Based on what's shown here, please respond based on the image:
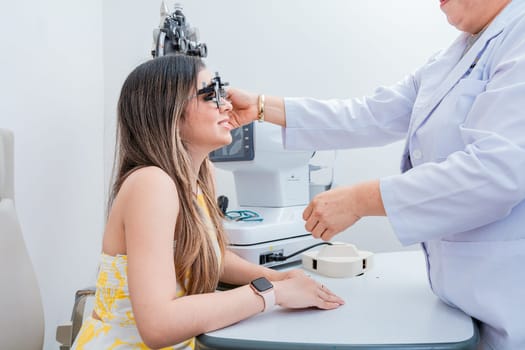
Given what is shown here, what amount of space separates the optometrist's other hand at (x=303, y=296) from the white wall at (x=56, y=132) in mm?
951

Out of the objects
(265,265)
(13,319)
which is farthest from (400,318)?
(13,319)

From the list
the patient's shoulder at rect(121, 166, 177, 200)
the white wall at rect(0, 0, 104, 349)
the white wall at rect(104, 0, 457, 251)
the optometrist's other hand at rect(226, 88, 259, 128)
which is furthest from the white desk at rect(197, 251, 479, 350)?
the white wall at rect(104, 0, 457, 251)

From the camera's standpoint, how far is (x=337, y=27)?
1973 mm

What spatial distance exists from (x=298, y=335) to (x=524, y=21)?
0.67 meters

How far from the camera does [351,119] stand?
3.85ft

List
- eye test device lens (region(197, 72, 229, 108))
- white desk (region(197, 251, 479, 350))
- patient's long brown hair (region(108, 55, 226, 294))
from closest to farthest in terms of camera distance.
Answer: white desk (region(197, 251, 479, 350)) → patient's long brown hair (region(108, 55, 226, 294)) → eye test device lens (region(197, 72, 229, 108))

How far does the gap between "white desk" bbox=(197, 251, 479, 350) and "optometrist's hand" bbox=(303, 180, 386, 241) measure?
0.52 ft

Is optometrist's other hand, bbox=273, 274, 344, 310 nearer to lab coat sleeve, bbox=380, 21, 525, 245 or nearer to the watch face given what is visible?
the watch face

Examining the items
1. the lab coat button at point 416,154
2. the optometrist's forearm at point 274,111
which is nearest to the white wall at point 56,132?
the optometrist's forearm at point 274,111

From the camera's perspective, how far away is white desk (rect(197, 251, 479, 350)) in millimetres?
631

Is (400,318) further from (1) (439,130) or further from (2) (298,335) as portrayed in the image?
(1) (439,130)

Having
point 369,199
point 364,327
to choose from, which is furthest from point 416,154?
point 364,327

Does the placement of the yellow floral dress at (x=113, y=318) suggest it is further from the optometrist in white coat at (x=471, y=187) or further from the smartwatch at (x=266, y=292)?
the optometrist in white coat at (x=471, y=187)

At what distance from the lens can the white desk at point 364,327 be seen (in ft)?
2.07
